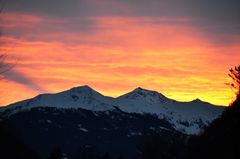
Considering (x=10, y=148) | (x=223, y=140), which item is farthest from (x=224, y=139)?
(x=10, y=148)

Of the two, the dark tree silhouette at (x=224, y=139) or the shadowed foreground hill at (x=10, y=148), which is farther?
the shadowed foreground hill at (x=10, y=148)

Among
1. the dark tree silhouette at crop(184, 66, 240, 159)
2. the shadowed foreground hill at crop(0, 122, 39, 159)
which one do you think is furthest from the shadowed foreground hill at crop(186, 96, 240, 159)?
the shadowed foreground hill at crop(0, 122, 39, 159)

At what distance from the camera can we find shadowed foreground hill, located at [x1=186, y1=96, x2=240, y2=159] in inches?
1668

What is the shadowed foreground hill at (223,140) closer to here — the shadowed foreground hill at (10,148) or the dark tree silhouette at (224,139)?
the dark tree silhouette at (224,139)

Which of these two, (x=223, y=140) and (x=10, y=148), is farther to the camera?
(x=10, y=148)

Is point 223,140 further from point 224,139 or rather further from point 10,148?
point 10,148

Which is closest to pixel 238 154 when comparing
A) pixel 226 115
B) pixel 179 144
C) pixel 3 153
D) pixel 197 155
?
pixel 226 115

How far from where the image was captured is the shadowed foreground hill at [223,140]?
42359mm

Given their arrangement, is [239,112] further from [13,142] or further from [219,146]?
[13,142]

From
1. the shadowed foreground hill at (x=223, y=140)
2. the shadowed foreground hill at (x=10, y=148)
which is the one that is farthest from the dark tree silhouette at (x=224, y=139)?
the shadowed foreground hill at (x=10, y=148)

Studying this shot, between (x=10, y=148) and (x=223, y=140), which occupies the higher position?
(x=223, y=140)

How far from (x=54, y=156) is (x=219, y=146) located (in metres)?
28.4

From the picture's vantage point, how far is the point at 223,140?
5425 cm

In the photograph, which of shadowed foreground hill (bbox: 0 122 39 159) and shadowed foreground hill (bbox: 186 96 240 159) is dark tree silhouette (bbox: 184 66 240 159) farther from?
shadowed foreground hill (bbox: 0 122 39 159)
